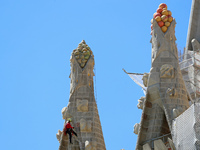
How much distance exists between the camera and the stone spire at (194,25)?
41094 mm

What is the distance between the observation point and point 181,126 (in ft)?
86.2

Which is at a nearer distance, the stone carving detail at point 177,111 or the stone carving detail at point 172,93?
the stone carving detail at point 177,111

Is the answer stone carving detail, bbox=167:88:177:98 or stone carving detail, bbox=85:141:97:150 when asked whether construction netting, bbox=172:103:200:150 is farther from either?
stone carving detail, bbox=85:141:97:150

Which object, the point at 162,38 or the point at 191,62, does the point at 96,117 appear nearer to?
the point at 162,38

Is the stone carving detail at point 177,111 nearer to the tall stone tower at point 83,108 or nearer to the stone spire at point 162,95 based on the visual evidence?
the stone spire at point 162,95

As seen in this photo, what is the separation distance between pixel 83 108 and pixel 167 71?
4751 millimetres

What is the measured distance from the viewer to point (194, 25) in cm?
4153

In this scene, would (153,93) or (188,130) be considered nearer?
(188,130)

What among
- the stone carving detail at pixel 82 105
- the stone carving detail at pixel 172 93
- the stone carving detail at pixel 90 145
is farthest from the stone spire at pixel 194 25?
the stone carving detail at pixel 90 145

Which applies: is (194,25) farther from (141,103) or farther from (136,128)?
(136,128)

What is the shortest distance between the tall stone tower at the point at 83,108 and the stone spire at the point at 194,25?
10626mm

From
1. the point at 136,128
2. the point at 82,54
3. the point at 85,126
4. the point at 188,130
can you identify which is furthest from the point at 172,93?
the point at 82,54

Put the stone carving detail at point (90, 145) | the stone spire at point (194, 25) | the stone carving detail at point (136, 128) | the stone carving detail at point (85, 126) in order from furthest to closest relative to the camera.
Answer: the stone spire at point (194, 25) → the stone carving detail at point (85, 126) → the stone carving detail at point (90, 145) → the stone carving detail at point (136, 128)

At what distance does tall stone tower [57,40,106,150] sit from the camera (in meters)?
30.7
